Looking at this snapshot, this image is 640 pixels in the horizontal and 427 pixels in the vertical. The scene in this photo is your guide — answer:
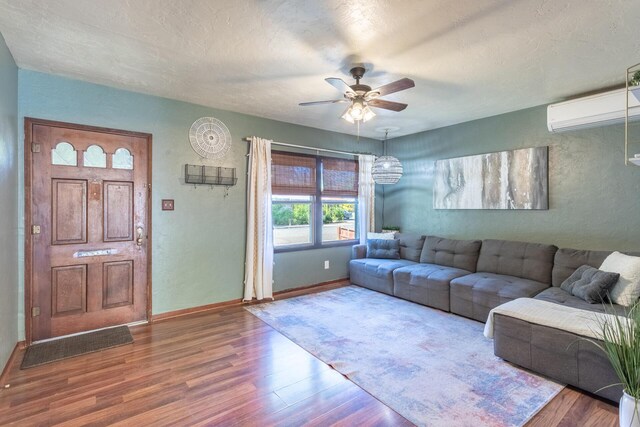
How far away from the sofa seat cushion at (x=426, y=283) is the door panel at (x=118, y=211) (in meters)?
3.58

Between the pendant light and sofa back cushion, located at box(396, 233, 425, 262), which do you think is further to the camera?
sofa back cushion, located at box(396, 233, 425, 262)

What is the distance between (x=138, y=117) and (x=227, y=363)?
2907 mm

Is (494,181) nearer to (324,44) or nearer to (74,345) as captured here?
(324,44)

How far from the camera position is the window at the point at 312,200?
482 cm

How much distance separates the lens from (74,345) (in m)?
3.01

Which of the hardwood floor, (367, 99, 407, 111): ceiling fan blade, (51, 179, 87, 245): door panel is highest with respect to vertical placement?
(367, 99, 407, 111): ceiling fan blade

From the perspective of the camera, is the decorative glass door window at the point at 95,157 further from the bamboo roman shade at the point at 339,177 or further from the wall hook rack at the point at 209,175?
the bamboo roman shade at the point at 339,177

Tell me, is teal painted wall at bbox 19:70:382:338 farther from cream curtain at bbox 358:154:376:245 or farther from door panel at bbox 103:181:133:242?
cream curtain at bbox 358:154:376:245

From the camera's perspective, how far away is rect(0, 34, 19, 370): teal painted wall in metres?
2.39

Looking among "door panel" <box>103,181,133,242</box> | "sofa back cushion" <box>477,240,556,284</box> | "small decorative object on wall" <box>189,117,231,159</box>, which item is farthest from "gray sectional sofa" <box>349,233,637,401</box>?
"door panel" <box>103,181,133,242</box>

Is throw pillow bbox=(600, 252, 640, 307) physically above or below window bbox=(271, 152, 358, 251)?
below

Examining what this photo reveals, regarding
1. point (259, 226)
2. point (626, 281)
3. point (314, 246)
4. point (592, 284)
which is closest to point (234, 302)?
point (259, 226)

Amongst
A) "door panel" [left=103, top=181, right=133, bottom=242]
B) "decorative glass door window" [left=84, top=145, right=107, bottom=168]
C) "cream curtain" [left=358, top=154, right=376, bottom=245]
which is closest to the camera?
"decorative glass door window" [left=84, top=145, right=107, bottom=168]

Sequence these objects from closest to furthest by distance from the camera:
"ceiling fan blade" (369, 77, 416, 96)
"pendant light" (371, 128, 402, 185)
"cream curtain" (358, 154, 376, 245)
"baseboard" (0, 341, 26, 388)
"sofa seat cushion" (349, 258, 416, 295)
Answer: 1. "baseboard" (0, 341, 26, 388)
2. "ceiling fan blade" (369, 77, 416, 96)
3. "sofa seat cushion" (349, 258, 416, 295)
4. "pendant light" (371, 128, 402, 185)
5. "cream curtain" (358, 154, 376, 245)
